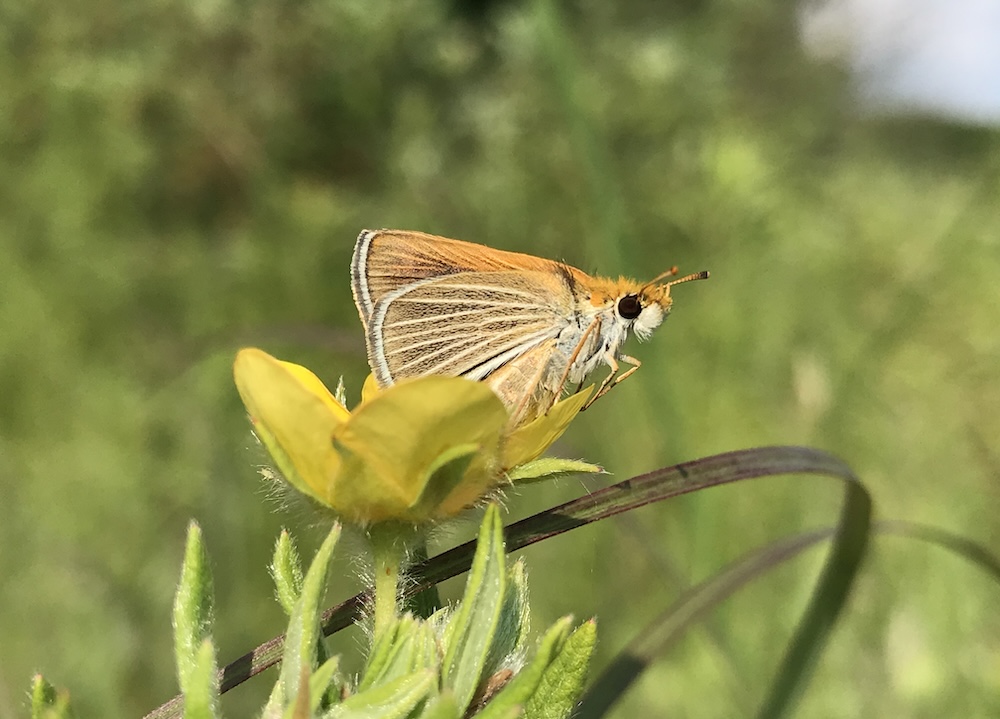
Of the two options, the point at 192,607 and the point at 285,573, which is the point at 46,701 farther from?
the point at 285,573

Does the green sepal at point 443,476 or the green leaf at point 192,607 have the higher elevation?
the green sepal at point 443,476

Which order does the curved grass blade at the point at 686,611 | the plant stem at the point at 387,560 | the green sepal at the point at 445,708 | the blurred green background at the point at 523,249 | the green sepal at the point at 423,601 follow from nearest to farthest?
the green sepal at the point at 445,708 < the plant stem at the point at 387,560 < the green sepal at the point at 423,601 < the curved grass blade at the point at 686,611 < the blurred green background at the point at 523,249

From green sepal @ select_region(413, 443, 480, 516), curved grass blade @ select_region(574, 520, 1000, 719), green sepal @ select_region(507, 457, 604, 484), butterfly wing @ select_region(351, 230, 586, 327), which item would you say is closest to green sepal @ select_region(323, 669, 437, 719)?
green sepal @ select_region(413, 443, 480, 516)

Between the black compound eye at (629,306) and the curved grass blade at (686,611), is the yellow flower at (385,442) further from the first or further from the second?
the black compound eye at (629,306)

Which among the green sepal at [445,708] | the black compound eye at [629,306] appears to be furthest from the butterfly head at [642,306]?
the green sepal at [445,708]

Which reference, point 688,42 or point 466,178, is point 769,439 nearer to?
point 466,178

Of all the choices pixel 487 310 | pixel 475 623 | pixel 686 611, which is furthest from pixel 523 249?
pixel 475 623

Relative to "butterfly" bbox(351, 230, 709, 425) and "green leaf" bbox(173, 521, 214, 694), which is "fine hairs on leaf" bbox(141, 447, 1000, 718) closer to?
"green leaf" bbox(173, 521, 214, 694)
